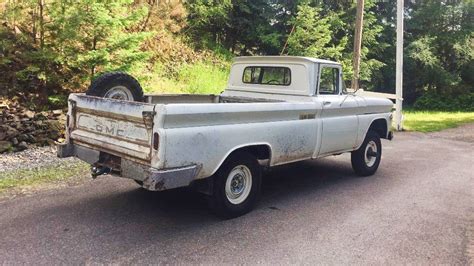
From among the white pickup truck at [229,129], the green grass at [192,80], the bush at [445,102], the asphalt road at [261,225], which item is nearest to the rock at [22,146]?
the asphalt road at [261,225]

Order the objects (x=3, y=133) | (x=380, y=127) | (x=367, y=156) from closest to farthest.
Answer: (x=367, y=156), (x=380, y=127), (x=3, y=133)

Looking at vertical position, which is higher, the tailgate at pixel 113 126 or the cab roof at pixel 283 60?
the cab roof at pixel 283 60

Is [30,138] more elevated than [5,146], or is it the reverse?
[30,138]

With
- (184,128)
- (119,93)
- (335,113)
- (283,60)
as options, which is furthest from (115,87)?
(335,113)

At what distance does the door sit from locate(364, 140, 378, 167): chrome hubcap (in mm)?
715

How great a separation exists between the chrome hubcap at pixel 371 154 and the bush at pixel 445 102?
66.8ft

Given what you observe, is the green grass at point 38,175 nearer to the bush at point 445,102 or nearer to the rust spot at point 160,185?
the rust spot at point 160,185

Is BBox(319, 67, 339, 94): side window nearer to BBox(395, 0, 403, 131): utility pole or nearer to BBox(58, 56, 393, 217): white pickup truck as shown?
BBox(58, 56, 393, 217): white pickup truck

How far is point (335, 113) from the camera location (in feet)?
20.8

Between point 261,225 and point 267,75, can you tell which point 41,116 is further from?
point 261,225

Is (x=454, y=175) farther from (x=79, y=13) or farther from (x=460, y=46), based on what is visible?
(x=460, y=46)

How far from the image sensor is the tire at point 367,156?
23.9ft

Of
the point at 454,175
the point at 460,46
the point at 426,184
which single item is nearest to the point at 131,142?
the point at 426,184

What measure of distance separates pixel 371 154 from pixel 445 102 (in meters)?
21.4
